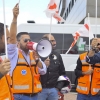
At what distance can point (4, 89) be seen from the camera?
291 centimetres

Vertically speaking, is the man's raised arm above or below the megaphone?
above

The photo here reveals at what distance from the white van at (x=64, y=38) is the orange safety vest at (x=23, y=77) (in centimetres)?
594

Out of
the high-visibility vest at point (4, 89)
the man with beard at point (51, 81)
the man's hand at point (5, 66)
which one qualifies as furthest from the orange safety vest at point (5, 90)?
the man with beard at point (51, 81)

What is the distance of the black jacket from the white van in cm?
465

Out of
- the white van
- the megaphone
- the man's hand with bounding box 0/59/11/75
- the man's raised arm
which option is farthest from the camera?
the white van

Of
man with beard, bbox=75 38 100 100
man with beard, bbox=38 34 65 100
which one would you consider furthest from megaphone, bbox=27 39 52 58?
man with beard, bbox=75 38 100 100

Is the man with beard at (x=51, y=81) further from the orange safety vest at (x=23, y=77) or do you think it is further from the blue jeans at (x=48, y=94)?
the orange safety vest at (x=23, y=77)

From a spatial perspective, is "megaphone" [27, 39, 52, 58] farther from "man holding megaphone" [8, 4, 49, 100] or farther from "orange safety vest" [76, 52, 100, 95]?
"orange safety vest" [76, 52, 100, 95]

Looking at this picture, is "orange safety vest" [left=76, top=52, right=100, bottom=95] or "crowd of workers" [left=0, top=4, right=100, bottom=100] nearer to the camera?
"crowd of workers" [left=0, top=4, right=100, bottom=100]

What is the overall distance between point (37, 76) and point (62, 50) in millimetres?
6068

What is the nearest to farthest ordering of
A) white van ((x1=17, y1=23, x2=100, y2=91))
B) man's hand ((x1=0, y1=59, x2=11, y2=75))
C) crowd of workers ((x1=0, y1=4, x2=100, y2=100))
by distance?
man's hand ((x1=0, y1=59, x2=11, y2=75))
crowd of workers ((x1=0, y1=4, x2=100, y2=100))
white van ((x1=17, y1=23, x2=100, y2=91))

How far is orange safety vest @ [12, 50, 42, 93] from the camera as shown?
4.04 meters

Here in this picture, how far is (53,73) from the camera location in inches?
205

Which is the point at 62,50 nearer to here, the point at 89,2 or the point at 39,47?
the point at 39,47
